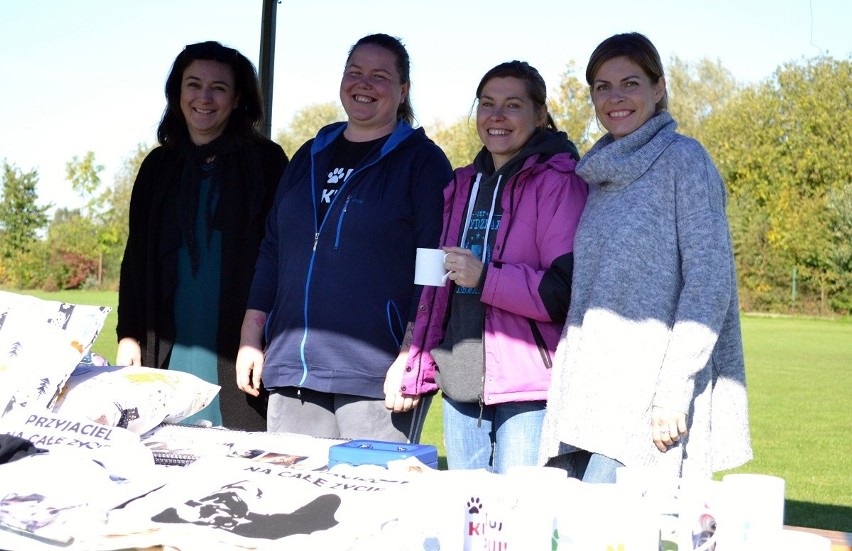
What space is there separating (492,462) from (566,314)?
1.62 feet

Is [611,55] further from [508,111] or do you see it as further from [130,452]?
[130,452]

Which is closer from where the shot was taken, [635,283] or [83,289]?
[635,283]

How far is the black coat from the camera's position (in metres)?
3.67

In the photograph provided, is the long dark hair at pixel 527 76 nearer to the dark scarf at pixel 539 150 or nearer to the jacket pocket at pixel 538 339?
the dark scarf at pixel 539 150

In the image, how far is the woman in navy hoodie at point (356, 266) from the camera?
10.7ft

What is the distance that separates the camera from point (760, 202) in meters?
43.2

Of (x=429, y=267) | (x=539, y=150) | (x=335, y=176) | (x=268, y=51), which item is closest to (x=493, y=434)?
(x=429, y=267)

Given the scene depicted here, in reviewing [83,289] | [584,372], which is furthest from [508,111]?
[83,289]

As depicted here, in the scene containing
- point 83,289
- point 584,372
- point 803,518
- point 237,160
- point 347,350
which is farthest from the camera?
point 83,289

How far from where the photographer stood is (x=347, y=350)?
129 inches

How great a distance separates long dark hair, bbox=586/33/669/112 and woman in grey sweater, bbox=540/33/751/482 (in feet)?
0.49

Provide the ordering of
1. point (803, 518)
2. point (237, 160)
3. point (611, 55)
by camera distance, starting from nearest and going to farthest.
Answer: point (611, 55) < point (237, 160) < point (803, 518)

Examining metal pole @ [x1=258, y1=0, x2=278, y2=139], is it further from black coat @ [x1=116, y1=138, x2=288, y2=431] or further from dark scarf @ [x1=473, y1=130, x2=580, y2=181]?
dark scarf @ [x1=473, y1=130, x2=580, y2=181]

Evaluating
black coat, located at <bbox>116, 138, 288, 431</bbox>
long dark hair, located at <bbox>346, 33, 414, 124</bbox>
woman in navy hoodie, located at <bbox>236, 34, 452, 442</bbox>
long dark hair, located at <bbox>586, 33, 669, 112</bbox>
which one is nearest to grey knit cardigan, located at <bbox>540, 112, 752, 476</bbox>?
long dark hair, located at <bbox>586, 33, 669, 112</bbox>
